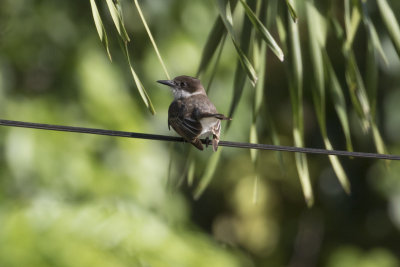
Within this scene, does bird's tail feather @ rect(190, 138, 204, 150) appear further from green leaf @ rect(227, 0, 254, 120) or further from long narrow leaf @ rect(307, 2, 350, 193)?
long narrow leaf @ rect(307, 2, 350, 193)

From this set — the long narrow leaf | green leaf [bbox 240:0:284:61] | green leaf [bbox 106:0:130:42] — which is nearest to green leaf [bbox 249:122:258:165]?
the long narrow leaf

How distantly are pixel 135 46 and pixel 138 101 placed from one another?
0.51 metres

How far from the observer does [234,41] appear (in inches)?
115

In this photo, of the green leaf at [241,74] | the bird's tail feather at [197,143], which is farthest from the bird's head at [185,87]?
the green leaf at [241,74]

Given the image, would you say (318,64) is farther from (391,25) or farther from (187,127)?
(187,127)

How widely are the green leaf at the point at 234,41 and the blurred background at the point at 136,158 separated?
873mm

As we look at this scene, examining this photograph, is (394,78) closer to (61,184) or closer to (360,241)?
(360,241)

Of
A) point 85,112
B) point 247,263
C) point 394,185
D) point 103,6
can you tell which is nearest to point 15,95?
point 85,112

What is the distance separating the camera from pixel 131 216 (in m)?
5.25

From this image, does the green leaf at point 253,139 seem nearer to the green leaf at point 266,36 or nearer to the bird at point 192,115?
the bird at point 192,115

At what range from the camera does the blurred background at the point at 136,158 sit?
16.6 feet

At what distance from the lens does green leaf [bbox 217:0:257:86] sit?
290cm

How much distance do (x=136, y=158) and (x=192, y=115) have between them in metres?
1.33

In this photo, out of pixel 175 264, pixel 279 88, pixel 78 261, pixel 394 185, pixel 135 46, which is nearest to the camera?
pixel 78 261
